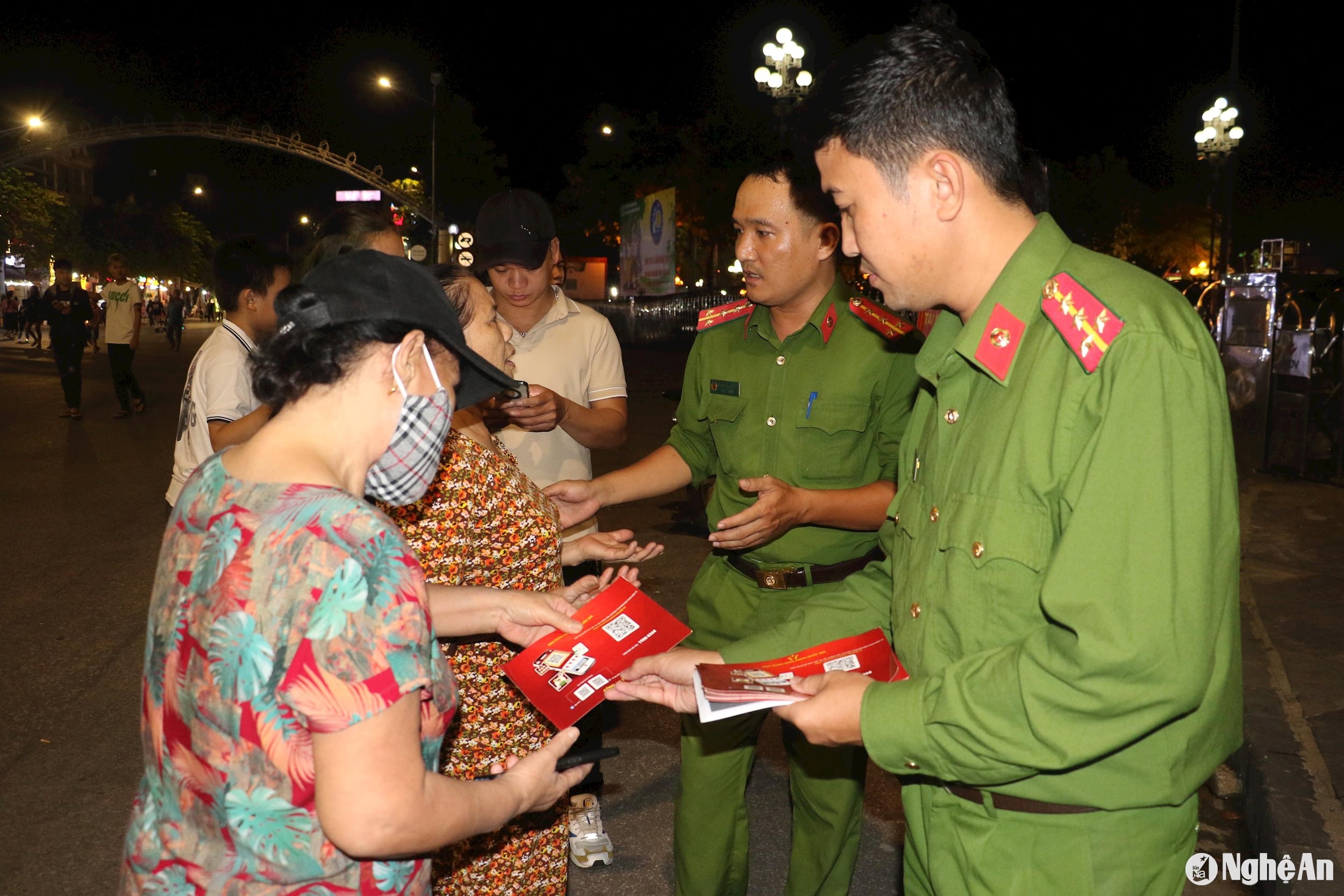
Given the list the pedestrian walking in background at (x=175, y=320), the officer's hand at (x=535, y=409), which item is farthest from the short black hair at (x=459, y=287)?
the pedestrian walking in background at (x=175, y=320)

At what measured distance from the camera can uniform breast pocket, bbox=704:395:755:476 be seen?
3.53m

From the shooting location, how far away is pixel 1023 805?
1.77 metres

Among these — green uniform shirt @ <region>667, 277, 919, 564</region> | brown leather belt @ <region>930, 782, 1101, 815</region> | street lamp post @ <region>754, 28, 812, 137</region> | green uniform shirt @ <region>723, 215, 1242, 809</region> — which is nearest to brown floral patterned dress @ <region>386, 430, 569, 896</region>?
green uniform shirt @ <region>667, 277, 919, 564</region>

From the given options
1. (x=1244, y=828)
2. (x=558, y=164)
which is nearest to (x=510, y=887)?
(x=1244, y=828)

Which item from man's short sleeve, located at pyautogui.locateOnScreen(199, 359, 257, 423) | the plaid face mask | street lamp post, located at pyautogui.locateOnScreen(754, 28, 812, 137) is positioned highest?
street lamp post, located at pyautogui.locateOnScreen(754, 28, 812, 137)

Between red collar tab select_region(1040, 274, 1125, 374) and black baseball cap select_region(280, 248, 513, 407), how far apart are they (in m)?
0.99

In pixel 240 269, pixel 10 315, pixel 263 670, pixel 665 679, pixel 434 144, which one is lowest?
pixel 10 315

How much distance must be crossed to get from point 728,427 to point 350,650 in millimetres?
2199

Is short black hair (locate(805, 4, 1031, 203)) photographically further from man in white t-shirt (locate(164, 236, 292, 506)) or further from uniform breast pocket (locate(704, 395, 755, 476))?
man in white t-shirt (locate(164, 236, 292, 506))

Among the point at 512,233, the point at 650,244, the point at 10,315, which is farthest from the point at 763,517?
the point at 10,315

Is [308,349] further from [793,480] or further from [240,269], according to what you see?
[240,269]

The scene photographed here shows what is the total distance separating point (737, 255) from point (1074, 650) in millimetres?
2157

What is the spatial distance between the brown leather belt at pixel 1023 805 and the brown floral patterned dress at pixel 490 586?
142 cm

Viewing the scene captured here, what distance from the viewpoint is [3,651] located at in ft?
18.9
